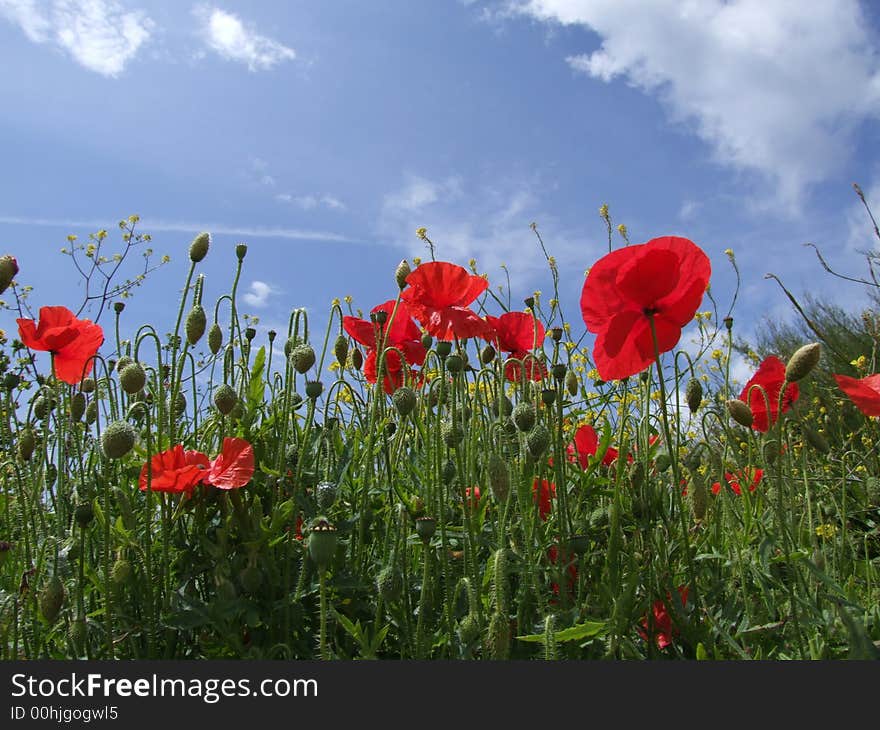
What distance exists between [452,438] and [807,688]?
0.78m

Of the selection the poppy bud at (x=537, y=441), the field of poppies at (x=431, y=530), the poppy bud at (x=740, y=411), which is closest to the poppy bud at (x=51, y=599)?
the field of poppies at (x=431, y=530)

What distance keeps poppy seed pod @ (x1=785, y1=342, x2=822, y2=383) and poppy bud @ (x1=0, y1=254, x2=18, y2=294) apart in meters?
1.90

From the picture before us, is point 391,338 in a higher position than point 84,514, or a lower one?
higher

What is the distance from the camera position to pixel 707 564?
6.60 feet

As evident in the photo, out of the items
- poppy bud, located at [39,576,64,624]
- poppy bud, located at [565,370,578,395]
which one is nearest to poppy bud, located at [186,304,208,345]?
poppy bud, located at [39,576,64,624]

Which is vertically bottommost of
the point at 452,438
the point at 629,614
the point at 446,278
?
the point at 629,614

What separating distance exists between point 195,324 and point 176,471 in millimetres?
433

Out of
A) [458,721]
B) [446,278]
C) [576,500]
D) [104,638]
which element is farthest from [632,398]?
[104,638]

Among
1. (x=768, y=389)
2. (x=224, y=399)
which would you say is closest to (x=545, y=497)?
(x=768, y=389)

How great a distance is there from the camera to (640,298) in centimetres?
160

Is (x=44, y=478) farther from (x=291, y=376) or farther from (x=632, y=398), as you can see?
(x=632, y=398)

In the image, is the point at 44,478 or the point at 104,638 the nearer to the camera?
the point at 104,638

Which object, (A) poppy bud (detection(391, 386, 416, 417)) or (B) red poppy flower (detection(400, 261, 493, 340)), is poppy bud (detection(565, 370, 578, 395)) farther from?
(A) poppy bud (detection(391, 386, 416, 417))

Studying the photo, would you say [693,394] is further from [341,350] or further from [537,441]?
[341,350]
